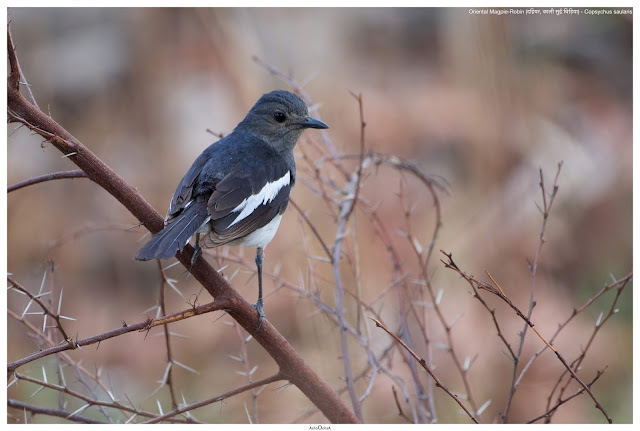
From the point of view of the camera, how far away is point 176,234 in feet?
6.86

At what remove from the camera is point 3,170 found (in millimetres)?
2473

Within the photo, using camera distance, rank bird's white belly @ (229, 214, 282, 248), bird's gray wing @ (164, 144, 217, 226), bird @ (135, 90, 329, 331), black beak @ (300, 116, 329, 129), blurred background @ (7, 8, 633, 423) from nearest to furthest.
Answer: bird @ (135, 90, 329, 331)
bird's gray wing @ (164, 144, 217, 226)
bird's white belly @ (229, 214, 282, 248)
black beak @ (300, 116, 329, 129)
blurred background @ (7, 8, 633, 423)

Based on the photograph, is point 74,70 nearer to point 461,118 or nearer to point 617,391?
point 461,118

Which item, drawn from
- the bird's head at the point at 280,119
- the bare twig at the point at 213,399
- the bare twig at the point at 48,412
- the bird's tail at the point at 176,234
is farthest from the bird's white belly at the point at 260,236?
the bare twig at the point at 48,412

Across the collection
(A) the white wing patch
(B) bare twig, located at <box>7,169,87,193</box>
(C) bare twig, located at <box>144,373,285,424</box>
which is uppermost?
(A) the white wing patch

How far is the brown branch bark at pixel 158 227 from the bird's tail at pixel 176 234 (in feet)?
0.19

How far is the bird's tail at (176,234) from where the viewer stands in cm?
195

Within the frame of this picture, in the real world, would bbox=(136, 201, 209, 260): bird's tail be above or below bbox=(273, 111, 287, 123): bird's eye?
below

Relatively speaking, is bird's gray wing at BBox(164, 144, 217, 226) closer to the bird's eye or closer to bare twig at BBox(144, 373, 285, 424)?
the bird's eye

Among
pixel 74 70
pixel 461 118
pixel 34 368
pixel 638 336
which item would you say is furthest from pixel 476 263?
pixel 74 70

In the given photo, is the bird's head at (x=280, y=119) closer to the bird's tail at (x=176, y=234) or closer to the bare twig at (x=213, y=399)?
the bird's tail at (x=176, y=234)

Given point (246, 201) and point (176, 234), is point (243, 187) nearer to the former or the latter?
point (246, 201)

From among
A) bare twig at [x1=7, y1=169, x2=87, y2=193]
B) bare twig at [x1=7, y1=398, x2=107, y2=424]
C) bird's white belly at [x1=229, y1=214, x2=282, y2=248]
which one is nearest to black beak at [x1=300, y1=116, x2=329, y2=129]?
bird's white belly at [x1=229, y1=214, x2=282, y2=248]

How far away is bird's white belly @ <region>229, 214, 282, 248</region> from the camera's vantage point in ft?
8.18
